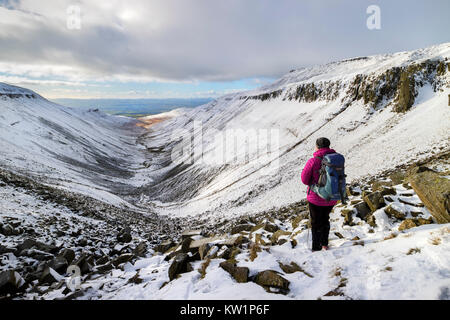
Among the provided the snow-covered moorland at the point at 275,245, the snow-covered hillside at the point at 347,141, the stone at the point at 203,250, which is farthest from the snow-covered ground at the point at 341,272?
the snow-covered hillside at the point at 347,141

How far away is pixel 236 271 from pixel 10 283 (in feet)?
22.1

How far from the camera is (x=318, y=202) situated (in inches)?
229

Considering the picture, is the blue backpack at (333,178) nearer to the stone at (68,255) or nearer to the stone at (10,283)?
the stone at (10,283)

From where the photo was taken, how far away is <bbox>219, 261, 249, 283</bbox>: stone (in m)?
5.09

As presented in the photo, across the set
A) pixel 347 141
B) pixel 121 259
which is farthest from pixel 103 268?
pixel 347 141

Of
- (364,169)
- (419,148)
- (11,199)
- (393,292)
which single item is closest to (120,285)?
(393,292)

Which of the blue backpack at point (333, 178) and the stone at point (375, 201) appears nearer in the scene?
the blue backpack at point (333, 178)

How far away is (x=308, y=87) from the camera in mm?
75500

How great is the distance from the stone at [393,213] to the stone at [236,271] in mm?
5356

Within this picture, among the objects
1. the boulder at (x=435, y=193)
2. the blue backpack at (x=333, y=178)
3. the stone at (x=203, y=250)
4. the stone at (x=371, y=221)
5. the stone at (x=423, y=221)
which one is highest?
the blue backpack at (x=333, y=178)

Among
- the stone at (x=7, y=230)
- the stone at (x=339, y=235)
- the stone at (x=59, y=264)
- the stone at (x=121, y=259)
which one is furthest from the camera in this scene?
the stone at (x=7, y=230)

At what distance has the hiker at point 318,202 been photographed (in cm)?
577
